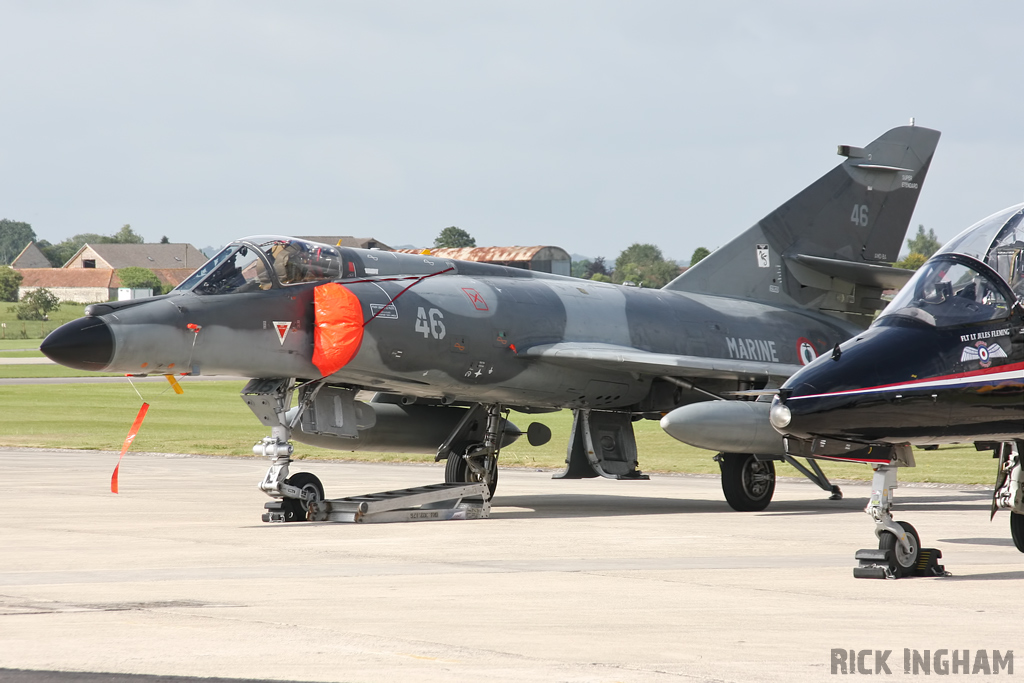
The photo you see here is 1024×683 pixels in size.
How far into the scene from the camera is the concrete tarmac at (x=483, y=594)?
620 centimetres

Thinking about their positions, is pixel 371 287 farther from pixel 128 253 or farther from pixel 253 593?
pixel 128 253

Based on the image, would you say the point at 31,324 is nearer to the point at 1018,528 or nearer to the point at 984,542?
the point at 984,542

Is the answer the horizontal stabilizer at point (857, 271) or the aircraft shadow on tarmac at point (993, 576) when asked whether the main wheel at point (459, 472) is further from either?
the aircraft shadow on tarmac at point (993, 576)

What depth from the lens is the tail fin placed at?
1964 cm

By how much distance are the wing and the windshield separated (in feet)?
21.9

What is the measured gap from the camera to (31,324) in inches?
3595

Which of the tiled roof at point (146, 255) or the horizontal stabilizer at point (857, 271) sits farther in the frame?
the tiled roof at point (146, 255)

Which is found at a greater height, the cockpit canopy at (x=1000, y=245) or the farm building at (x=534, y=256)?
the farm building at (x=534, y=256)

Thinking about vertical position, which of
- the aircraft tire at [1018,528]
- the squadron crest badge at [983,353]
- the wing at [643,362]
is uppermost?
the wing at [643,362]

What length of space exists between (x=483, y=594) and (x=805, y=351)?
1162 cm

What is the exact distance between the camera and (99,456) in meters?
24.1

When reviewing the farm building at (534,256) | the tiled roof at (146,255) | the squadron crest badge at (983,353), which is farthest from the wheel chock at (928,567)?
the tiled roof at (146,255)

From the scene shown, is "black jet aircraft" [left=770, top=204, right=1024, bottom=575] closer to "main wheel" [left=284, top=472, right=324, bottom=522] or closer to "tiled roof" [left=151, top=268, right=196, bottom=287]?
"main wheel" [left=284, top=472, right=324, bottom=522]

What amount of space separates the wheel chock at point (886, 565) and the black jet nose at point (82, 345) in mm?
7629
